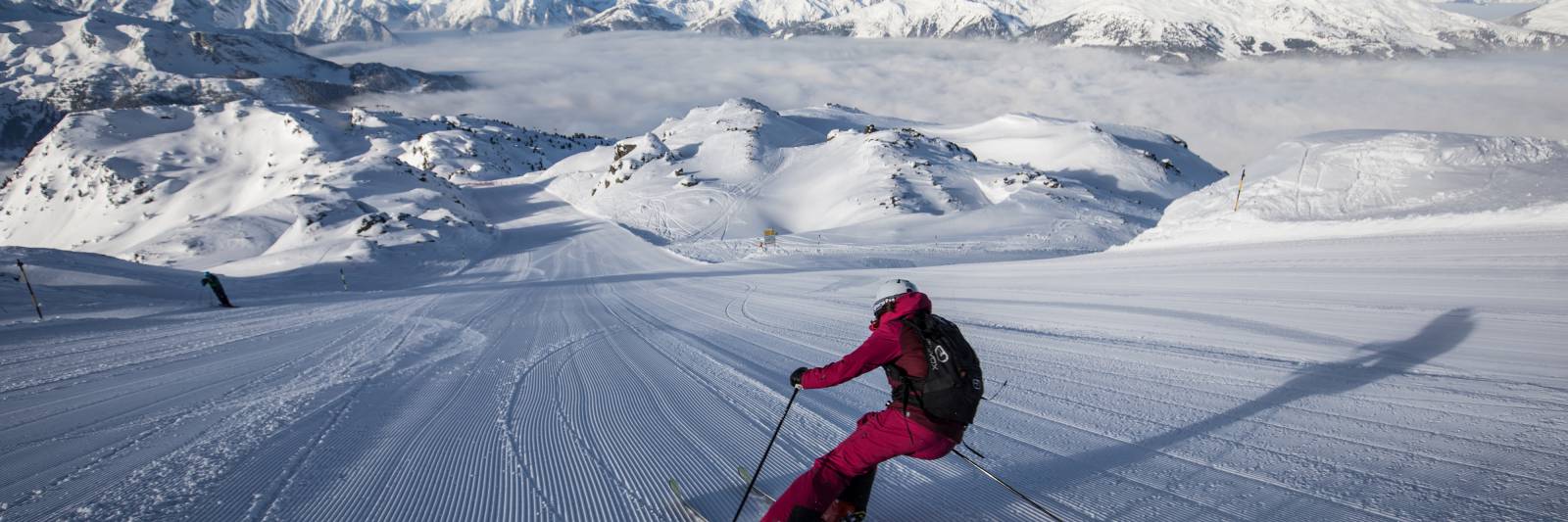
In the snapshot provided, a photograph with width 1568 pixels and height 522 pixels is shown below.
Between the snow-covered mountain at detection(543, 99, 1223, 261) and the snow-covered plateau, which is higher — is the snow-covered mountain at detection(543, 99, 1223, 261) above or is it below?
below

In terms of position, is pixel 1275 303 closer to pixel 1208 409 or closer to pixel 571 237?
pixel 1208 409

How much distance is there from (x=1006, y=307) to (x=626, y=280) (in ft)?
42.9

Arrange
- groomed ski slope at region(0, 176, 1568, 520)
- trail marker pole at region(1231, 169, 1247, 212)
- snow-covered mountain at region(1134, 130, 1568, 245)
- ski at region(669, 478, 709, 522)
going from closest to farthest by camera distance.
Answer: ski at region(669, 478, 709, 522)
groomed ski slope at region(0, 176, 1568, 520)
snow-covered mountain at region(1134, 130, 1568, 245)
trail marker pole at region(1231, 169, 1247, 212)

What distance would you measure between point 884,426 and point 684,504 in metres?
1.62

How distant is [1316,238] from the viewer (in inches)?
433

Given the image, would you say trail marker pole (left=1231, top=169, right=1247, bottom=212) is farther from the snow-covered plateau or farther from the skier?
the skier

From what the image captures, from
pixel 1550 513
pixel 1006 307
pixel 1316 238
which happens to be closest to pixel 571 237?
pixel 1006 307

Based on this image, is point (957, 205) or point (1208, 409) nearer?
point (1208, 409)

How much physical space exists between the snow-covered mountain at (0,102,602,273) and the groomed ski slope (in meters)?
26.0

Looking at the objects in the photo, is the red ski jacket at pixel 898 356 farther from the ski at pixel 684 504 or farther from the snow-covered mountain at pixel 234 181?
the snow-covered mountain at pixel 234 181

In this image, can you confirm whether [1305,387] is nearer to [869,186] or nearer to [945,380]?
[945,380]

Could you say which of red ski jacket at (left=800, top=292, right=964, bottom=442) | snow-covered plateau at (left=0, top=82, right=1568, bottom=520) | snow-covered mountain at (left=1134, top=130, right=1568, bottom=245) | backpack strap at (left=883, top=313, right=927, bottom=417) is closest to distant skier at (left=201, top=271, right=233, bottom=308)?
snow-covered plateau at (left=0, top=82, right=1568, bottom=520)

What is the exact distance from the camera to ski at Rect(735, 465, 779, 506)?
12.8ft

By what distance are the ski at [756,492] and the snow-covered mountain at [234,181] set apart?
3153cm
